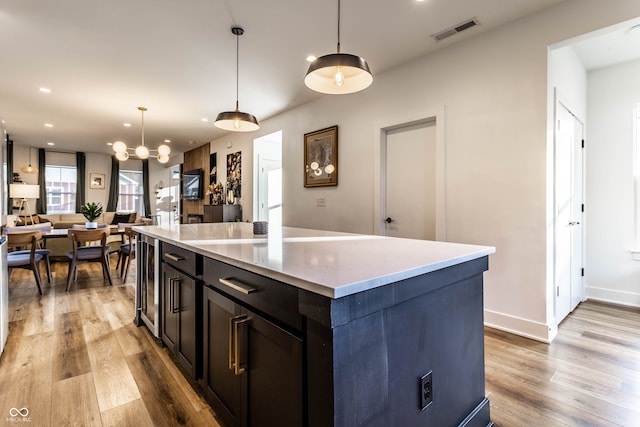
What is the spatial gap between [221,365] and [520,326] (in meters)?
2.44

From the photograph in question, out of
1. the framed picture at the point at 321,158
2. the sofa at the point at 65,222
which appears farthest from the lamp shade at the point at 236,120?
the sofa at the point at 65,222

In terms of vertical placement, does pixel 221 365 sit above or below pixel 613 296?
above

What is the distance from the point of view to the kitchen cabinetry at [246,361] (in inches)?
40.0

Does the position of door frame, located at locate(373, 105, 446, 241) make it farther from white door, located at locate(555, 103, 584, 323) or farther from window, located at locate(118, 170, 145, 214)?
window, located at locate(118, 170, 145, 214)

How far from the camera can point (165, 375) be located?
1.92m

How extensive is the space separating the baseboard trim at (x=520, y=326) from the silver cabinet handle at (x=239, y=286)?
2480 millimetres

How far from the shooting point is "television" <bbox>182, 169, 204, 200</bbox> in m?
7.62

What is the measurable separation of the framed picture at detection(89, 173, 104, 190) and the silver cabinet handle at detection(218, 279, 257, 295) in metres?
10.1

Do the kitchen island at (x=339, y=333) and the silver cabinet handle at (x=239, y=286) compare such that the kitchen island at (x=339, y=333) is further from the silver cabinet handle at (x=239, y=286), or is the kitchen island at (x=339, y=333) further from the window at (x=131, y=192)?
the window at (x=131, y=192)

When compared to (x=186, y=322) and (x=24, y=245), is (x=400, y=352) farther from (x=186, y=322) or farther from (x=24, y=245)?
(x=24, y=245)

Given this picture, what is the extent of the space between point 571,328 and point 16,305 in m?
5.47

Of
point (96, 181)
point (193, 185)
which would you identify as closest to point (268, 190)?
point (193, 185)

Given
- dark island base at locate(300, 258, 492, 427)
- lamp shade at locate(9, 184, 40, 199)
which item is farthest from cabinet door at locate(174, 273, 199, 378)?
lamp shade at locate(9, 184, 40, 199)

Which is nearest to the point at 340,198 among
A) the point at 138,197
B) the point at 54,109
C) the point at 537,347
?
the point at 537,347
